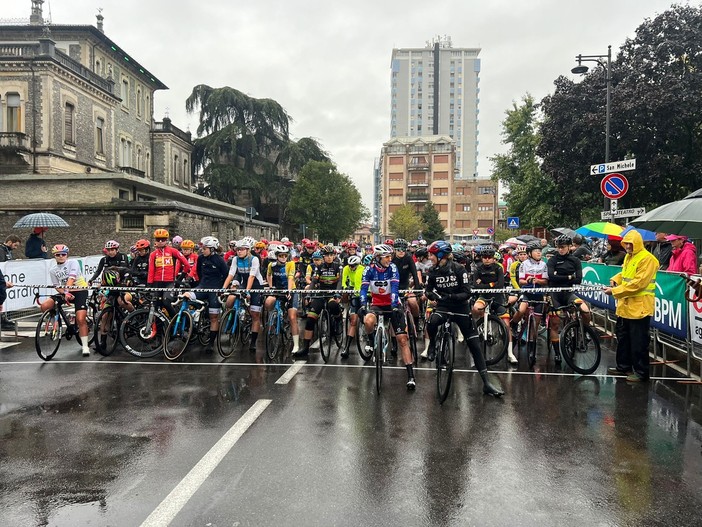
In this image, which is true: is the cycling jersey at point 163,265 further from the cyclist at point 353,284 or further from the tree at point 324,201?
the tree at point 324,201

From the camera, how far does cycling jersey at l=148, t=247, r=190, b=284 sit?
30.3 feet

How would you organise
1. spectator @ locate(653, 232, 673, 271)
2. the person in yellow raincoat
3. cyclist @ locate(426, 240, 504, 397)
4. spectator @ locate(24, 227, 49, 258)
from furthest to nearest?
spectator @ locate(24, 227, 49, 258)
spectator @ locate(653, 232, 673, 271)
the person in yellow raincoat
cyclist @ locate(426, 240, 504, 397)

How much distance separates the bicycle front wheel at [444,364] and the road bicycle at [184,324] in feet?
14.0

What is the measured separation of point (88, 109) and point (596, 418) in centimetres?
3656

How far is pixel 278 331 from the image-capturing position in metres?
8.98

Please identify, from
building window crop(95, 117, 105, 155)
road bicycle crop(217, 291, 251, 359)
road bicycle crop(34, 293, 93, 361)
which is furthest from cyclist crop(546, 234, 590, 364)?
building window crop(95, 117, 105, 155)

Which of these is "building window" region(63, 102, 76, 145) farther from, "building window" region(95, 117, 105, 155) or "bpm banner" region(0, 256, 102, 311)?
"bpm banner" region(0, 256, 102, 311)

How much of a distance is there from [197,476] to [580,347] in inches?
231

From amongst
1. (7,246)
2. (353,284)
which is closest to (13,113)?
(7,246)

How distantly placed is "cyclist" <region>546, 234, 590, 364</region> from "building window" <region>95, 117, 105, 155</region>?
35136mm

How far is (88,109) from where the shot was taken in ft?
112

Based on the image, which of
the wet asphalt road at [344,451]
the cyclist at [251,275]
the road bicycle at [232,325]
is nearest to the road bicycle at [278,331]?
the cyclist at [251,275]

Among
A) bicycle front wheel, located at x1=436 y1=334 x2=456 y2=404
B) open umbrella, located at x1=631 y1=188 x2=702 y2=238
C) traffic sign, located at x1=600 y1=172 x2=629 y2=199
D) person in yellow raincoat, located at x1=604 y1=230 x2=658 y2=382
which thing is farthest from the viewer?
traffic sign, located at x1=600 y1=172 x2=629 y2=199

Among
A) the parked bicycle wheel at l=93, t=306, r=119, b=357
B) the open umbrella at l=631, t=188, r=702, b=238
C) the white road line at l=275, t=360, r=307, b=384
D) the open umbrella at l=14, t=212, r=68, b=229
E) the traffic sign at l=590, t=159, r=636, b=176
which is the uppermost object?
the traffic sign at l=590, t=159, r=636, b=176
